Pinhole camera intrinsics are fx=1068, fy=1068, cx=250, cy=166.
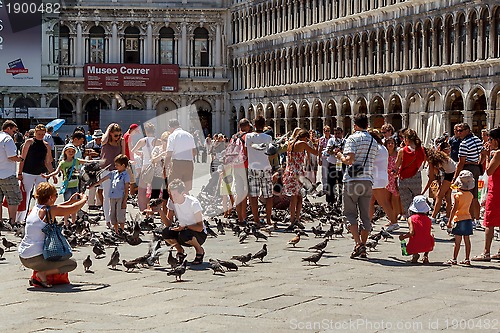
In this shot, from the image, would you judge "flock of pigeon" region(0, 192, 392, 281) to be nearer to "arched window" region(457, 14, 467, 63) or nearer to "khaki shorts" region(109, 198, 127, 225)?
"khaki shorts" region(109, 198, 127, 225)

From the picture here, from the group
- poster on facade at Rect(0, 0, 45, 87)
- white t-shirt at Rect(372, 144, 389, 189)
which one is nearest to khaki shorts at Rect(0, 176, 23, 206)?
white t-shirt at Rect(372, 144, 389, 189)

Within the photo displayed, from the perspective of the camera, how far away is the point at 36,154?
13328mm

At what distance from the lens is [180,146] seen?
42.3 ft

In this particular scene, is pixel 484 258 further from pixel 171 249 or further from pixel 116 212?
pixel 116 212

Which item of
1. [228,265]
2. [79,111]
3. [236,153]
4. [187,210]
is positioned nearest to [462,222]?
[228,265]

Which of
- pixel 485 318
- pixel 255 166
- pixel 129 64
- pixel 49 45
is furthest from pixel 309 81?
pixel 485 318

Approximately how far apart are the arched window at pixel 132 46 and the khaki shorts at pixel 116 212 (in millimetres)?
42963

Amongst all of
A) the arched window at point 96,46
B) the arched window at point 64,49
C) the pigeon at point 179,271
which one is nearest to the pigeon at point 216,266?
the pigeon at point 179,271

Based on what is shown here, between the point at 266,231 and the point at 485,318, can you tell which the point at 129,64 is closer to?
the point at 266,231

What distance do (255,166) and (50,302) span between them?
5.94 m

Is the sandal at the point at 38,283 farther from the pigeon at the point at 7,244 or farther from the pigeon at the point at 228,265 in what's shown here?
the pigeon at the point at 7,244

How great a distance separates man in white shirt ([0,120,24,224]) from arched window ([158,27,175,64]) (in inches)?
1655

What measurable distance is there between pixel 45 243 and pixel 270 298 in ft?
6.41

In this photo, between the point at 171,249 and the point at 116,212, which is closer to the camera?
the point at 171,249
